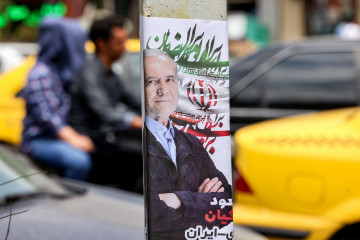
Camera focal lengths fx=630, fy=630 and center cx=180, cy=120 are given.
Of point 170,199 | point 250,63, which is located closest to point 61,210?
point 170,199

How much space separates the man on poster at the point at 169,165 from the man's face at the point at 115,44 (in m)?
3.08

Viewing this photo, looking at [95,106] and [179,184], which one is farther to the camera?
[95,106]

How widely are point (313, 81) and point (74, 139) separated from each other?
1744 mm

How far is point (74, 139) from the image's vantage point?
4.34 m

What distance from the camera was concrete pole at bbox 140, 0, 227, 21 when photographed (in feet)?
5.57

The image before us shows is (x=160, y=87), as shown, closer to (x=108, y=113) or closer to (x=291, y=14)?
(x=108, y=113)

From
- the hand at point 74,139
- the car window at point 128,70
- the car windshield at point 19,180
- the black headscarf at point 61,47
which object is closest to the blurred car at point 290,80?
the hand at point 74,139

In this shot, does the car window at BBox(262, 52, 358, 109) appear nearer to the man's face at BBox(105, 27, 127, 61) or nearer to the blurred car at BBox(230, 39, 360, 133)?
the blurred car at BBox(230, 39, 360, 133)

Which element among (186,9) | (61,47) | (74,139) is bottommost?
(74,139)

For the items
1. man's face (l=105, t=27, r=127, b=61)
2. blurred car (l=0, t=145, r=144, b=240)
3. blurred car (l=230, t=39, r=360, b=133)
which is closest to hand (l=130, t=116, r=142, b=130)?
man's face (l=105, t=27, r=127, b=61)

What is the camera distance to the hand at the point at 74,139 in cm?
433

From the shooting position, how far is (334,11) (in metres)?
15.4

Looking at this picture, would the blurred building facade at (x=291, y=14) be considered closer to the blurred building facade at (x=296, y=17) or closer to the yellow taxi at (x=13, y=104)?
the blurred building facade at (x=296, y=17)

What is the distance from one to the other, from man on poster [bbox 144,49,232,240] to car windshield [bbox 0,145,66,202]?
4.10ft
